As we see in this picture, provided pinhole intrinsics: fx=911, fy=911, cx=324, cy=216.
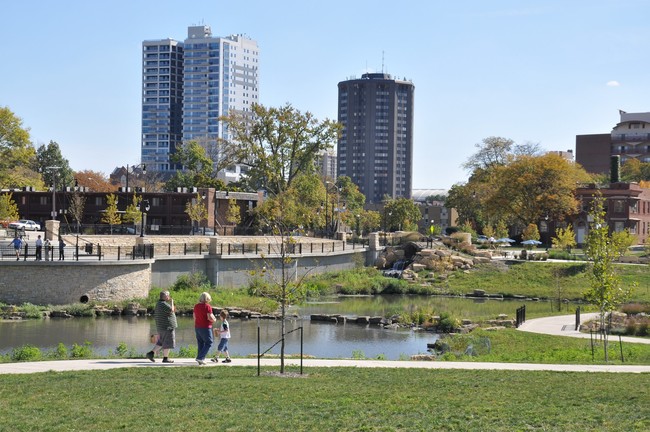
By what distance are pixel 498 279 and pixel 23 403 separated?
5889 cm

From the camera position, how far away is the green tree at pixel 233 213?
87.8 meters

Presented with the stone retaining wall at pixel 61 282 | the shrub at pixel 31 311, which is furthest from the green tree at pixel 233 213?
the shrub at pixel 31 311

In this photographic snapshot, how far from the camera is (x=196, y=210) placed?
275ft

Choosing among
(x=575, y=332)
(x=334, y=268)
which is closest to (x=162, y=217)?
(x=334, y=268)

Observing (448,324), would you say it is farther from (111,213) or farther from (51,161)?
(51,161)

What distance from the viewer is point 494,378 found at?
2114cm

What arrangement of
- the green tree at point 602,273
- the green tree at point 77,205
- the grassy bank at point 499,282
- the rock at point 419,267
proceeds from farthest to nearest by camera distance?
the green tree at point 77,205, the rock at point 419,267, the grassy bank at point 499,282, the green tree at point 602,273

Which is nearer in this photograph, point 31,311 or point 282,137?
point 31,311

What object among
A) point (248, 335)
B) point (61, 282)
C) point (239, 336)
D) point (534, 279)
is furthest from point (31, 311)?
Answer: point (534, 279)

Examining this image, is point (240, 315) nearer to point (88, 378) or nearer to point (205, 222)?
point (88, 378)

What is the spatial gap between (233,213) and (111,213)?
12152 mm

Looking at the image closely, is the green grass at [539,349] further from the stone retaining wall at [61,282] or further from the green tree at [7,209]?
the green tree at [7,209]

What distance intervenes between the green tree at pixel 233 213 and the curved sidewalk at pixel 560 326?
154ft

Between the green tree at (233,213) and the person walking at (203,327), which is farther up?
the green tree at (233,213)
